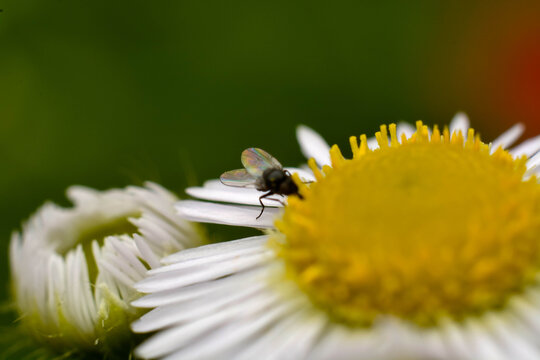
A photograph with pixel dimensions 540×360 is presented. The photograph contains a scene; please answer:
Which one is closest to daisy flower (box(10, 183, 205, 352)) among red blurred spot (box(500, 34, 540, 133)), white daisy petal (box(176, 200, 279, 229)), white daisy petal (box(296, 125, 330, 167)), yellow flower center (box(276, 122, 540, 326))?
white daisy petal (box(176, 200, 279, 229))

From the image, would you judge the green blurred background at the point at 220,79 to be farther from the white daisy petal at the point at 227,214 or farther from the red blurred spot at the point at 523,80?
the white daisy petal at the point at 227,214

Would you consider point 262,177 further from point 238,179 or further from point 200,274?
point 200,274

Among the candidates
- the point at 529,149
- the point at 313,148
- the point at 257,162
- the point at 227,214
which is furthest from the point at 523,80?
the point at 227,214

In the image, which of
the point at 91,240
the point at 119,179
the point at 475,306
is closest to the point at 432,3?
the point at 119,179

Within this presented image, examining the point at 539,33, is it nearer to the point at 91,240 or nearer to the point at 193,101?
the point at 193,101

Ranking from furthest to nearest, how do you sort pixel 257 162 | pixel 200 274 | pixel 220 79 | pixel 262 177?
pixel 220 79
pixel 257 162
pixel 262 177
pixel 200 274

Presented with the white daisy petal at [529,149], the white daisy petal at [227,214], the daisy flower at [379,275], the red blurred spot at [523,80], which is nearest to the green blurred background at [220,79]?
the red blurred spot at [523,80]

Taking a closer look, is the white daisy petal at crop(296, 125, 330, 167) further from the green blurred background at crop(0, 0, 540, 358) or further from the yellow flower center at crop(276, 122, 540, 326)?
the green blurred background at crop(0, 0, 540, 358)
